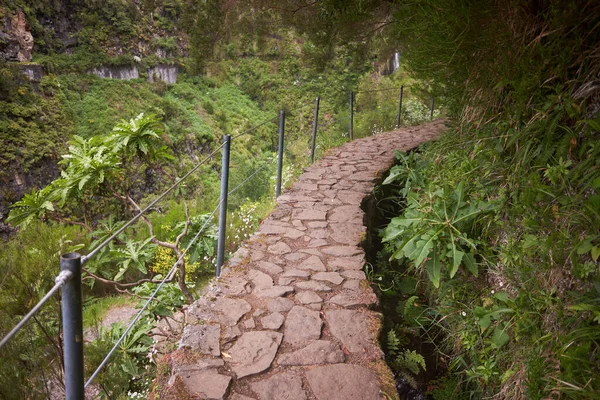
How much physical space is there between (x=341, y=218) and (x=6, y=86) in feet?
61.8

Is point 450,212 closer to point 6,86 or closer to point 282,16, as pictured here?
point 282,16

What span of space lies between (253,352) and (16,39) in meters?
22.9

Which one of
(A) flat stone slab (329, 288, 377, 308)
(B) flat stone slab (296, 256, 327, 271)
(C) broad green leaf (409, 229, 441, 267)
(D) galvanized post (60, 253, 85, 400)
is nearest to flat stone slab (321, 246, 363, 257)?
(B) flat stone slab (296, 256, 327, 271)

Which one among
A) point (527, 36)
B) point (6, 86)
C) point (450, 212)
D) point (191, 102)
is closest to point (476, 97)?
point (527, 36)

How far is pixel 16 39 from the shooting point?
18500 mm

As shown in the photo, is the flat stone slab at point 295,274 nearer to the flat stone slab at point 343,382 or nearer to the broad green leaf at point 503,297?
the flat stone slab at point 343,382

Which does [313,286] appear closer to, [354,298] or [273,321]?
[354,298]

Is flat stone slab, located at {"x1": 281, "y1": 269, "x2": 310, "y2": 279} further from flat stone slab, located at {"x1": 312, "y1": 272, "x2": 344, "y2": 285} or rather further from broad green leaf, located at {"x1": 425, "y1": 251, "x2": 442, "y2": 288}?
broad green leaf, located at {"x1": 425, "y1": 251, "x2": 442, "y2": 288}

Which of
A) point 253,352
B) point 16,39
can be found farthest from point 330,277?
point 16,39

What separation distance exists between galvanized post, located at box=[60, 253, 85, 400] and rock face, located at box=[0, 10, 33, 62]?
21.9 meters

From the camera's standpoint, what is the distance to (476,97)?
132 inches

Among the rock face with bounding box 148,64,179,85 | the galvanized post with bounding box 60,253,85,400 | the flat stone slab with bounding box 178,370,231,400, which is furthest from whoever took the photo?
the rock face with bounding box 148,64,179,85

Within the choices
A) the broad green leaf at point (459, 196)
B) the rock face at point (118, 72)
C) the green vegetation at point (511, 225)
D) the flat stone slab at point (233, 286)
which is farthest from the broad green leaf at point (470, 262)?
the rock face at point (118, 72)

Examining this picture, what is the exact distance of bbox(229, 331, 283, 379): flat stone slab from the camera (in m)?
1.89
